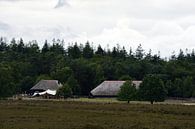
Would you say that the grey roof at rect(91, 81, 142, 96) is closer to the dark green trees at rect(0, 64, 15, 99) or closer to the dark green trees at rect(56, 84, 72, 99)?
the dark green trees at rect(56, 84, 72, 99)

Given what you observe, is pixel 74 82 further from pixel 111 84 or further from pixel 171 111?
pixel 171 111

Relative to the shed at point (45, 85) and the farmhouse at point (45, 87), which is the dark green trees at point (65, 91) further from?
the shed at point (45, 85)

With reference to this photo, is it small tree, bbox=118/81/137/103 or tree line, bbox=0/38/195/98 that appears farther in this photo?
tree line, bbox=0/38/195/98

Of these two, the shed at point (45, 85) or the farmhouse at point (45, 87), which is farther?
the shed at point (45, 85)

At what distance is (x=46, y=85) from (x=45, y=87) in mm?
770

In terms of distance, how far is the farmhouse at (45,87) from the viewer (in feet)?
452

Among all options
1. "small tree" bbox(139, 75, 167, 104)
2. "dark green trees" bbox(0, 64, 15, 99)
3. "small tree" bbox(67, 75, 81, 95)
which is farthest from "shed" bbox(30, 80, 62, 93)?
"small tree" bbox(139, 75, 167, 104)

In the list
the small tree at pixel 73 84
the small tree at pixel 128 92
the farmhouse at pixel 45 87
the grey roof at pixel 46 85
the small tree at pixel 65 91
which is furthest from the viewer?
the grey roof at pixel 46 85

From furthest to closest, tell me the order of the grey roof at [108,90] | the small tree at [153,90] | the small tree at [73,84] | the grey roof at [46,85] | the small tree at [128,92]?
the grey roof at [46,85] < the small tree at [73,84] < the grey roof at [108,90] < the small tree at [128,92] < the small tree at [153,90]

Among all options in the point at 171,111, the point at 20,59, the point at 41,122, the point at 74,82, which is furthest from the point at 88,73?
the point at 41,122

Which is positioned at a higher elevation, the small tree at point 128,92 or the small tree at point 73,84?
the small tree at point 73,84

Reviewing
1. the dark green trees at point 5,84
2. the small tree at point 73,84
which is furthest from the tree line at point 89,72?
the dark green trees at point 5,84

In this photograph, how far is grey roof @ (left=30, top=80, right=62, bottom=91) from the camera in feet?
459

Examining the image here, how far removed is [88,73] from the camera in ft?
503
